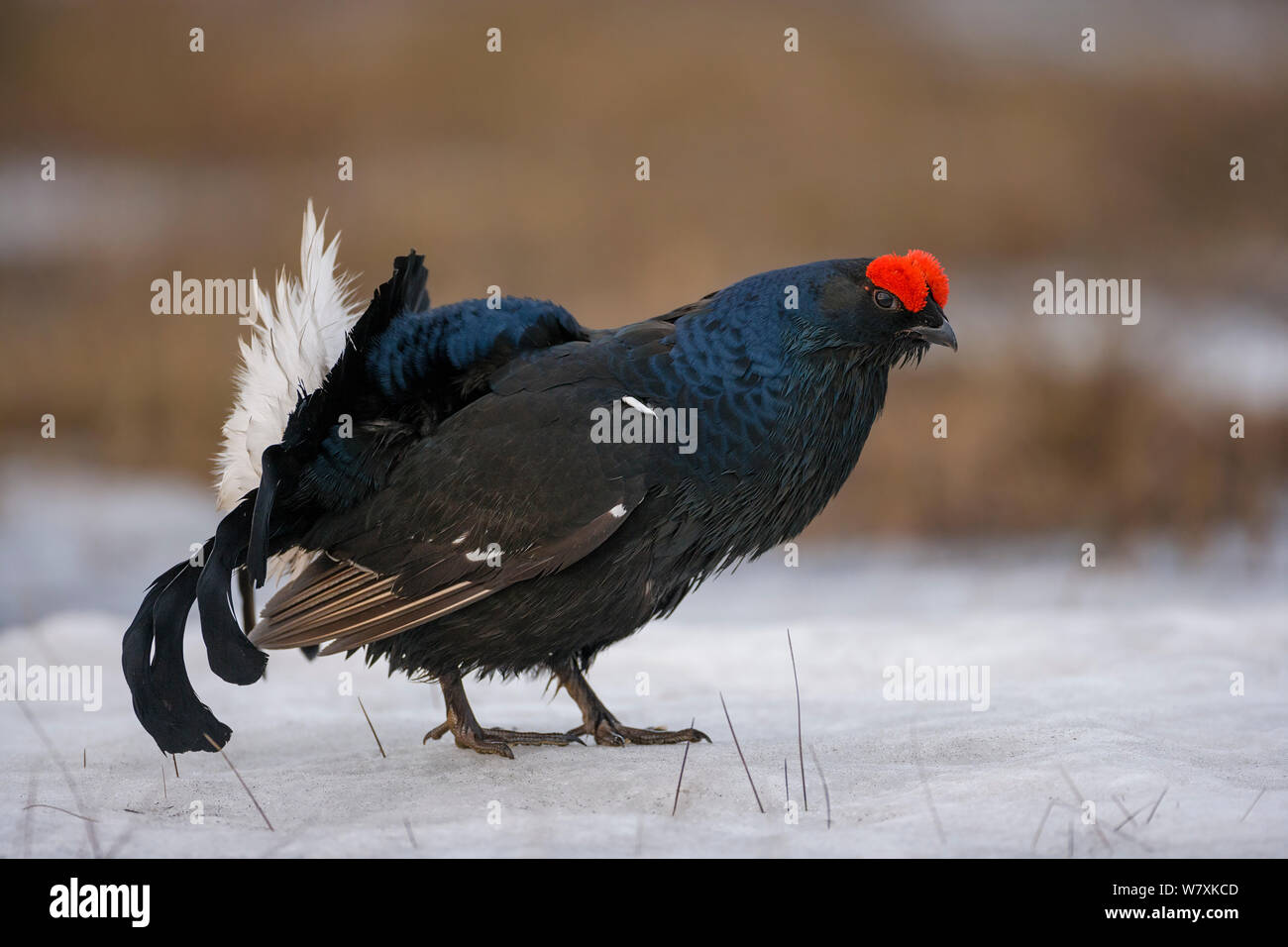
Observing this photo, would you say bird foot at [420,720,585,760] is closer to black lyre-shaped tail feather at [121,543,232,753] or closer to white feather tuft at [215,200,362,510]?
black lyre-shaped tail feather at [121,543,232,753]

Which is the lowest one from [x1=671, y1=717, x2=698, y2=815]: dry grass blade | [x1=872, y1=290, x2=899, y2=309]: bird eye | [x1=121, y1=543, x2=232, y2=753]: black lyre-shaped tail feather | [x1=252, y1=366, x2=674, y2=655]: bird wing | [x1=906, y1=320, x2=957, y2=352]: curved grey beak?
[x1=671, y1=717, x2=698, y2=815]: dry grass blade

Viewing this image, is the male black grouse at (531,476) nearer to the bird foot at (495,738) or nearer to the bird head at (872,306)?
the bird head at (872,306)

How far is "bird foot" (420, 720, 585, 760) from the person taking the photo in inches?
127

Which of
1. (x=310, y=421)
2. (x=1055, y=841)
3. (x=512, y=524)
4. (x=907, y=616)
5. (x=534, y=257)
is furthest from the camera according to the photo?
(x=534, y=257)

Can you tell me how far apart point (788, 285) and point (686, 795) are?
1197 millimetres

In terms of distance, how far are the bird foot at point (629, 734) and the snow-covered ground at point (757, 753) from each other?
89 millimetres

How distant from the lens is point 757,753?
3133 mm

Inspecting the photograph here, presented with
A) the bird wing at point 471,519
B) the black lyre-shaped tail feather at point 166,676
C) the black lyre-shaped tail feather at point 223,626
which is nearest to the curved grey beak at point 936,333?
the bird wing at point 471,519

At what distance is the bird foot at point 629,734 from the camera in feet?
11.0

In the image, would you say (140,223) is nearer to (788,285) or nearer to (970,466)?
(970,466)

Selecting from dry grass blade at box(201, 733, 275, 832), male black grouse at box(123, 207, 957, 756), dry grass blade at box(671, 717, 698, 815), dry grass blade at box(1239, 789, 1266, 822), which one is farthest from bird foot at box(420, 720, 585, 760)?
dry grass blade at box(1239, 789, 1266, 822)

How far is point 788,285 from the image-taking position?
3.06 meters

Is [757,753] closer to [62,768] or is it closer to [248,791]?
[248,791]

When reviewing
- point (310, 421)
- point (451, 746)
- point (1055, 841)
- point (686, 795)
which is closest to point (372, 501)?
point (310, 421)
